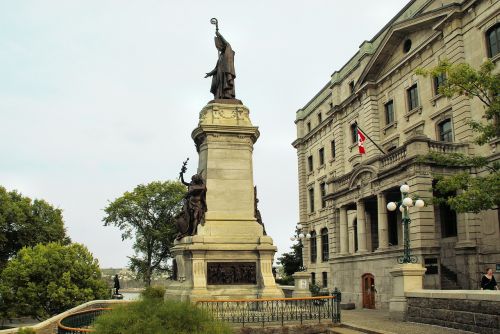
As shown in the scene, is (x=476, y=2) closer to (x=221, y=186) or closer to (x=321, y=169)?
(x=221, y=186)

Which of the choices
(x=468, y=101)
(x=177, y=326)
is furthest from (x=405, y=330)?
(x=468, y=101)

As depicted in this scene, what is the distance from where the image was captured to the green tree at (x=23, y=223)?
4991 centimetres

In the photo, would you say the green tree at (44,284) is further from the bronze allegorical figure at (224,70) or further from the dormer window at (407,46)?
the dormer window at (407,46)

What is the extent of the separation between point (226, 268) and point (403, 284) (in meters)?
6.13

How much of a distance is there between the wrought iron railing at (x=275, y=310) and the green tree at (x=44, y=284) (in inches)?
903

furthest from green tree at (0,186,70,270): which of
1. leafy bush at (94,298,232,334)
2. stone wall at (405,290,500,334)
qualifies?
leafy bush at (94,298,232,334)

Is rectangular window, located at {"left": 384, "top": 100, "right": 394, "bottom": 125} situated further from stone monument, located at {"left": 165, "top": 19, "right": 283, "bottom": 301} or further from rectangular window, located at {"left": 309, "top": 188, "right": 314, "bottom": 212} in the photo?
stone monument, located at {"left": 165, "top": 19, "right": 283, "bottom": 301}

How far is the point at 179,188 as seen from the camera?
54.8 meters

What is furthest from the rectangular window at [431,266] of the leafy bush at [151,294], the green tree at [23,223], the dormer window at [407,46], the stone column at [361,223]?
the green tree at [23,223]

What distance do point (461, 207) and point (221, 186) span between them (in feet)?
27.8

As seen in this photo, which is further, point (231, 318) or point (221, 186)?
point (221, 186)

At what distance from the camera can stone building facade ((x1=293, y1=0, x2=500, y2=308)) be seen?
27500mm

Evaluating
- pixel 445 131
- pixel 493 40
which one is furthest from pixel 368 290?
pixel 493 40

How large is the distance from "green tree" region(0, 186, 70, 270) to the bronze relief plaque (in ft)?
A: 128
